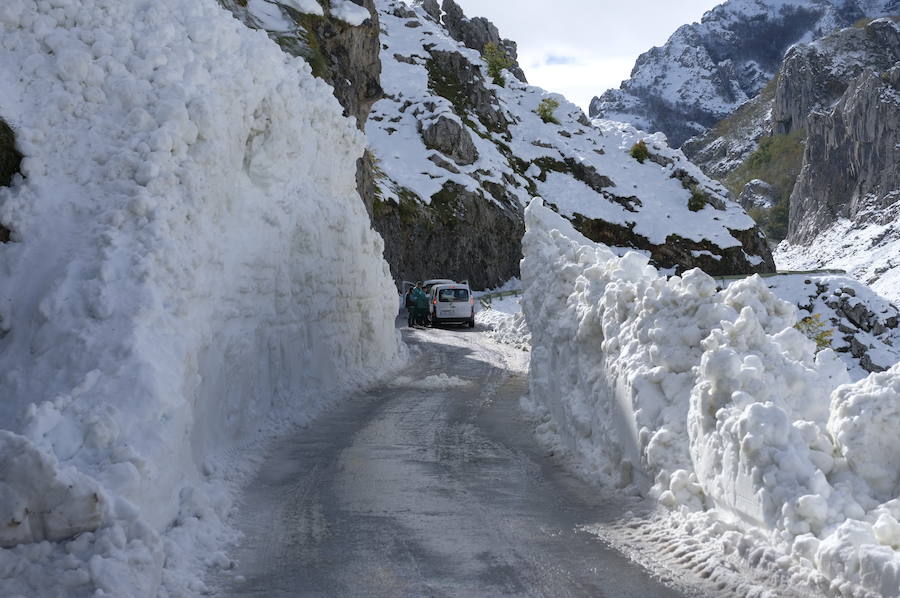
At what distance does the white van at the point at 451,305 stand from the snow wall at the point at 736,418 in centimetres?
2067

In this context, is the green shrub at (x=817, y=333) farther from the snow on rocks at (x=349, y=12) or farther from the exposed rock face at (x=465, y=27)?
the exposed rock face at (x=465, y=27)

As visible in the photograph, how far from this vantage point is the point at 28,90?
29.5ft

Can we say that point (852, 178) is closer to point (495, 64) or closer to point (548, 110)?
point (495, 64)

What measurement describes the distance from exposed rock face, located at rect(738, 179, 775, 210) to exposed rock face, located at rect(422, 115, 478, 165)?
13248cm

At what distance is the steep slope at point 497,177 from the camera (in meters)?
53.4

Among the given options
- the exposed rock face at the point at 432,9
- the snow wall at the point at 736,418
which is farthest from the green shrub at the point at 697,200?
the snow wall at the point at 736,418

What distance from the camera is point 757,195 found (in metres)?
178

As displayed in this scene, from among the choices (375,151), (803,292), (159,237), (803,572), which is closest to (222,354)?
(159,237)

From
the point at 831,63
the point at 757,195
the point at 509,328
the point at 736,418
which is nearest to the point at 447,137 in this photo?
the point at 509,328

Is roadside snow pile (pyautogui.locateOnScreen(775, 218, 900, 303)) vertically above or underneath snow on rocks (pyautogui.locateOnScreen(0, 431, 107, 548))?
above

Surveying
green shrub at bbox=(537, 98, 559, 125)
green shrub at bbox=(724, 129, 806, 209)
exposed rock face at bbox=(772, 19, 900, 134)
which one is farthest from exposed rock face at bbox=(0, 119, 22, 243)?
exposed rock face at bbox=(772, 19, 900, 134)

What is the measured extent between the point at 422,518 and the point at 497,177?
53638 millimetres

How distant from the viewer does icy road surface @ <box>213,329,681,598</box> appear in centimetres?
544

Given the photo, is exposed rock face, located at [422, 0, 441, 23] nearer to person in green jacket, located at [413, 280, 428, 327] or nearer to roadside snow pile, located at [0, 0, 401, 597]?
person in green jacket, located at [413, 280, 428, 327]
